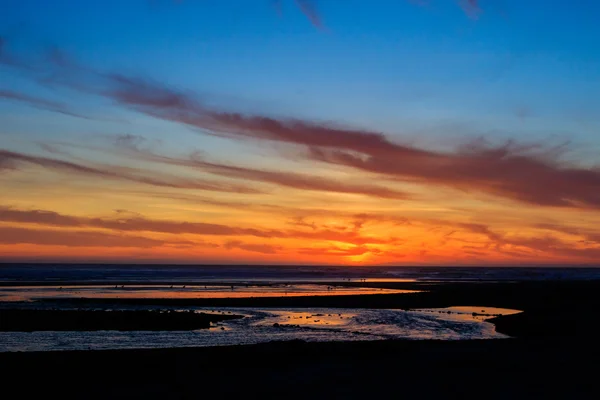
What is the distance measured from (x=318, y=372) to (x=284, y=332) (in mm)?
15938

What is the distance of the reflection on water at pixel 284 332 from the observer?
30.8 m

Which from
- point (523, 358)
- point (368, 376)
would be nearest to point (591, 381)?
point (523, 358)

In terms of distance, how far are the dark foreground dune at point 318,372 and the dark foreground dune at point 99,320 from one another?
10730 mm

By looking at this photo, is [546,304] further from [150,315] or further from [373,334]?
[150,315]

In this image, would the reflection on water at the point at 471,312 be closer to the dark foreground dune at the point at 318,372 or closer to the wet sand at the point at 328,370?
the wet sand at the point at 328,370

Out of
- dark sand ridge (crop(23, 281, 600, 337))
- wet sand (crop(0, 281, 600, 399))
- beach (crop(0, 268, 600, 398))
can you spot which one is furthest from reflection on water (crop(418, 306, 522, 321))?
wet sand (crop(0, 281, 600, 399))

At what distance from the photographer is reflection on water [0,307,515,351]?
101 ft

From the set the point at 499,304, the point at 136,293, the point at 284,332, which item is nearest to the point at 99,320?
the point at 284,332

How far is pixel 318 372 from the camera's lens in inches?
814

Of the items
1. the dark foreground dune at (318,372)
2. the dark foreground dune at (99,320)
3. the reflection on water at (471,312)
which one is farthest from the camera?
the reflection on water at (471,312)

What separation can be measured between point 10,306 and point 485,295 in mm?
51693

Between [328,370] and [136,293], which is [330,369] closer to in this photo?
[328,370]

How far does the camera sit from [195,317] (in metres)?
43.1

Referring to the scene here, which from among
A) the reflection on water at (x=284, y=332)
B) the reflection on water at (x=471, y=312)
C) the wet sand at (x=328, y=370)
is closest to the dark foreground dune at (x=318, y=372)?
the wet sand at (x=328, y=370)
